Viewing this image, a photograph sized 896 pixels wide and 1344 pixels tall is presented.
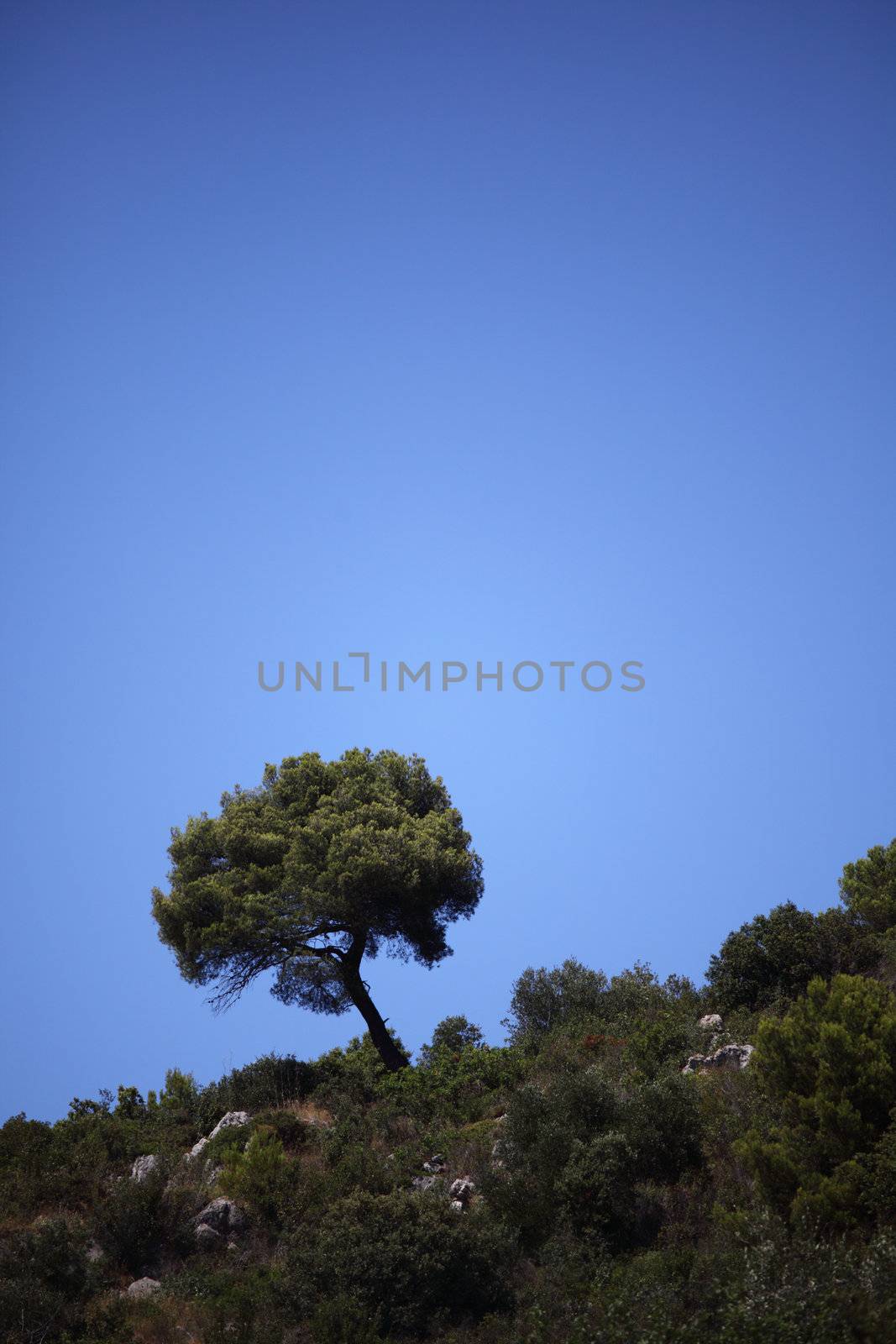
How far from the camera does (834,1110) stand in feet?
55.8

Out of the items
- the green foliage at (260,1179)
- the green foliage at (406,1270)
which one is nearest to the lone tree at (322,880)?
the green foliage at (260,1179)

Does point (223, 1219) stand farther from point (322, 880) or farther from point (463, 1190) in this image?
point (322, 880)

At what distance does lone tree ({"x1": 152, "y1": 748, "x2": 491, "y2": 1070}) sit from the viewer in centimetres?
3173

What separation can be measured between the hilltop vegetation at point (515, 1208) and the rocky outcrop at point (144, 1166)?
→ 9 centimetres

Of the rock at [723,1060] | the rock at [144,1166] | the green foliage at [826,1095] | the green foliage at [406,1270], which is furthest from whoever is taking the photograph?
the rock at [723,1060]

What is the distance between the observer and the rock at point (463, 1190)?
68.2ft

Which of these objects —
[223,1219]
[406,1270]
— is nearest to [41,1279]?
[223,1219]

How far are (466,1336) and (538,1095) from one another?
6146 mm

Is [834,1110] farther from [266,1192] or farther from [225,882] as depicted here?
[225,882]

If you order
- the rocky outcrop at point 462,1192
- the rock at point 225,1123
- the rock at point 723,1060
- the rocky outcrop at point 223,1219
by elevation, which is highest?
the rock at point 225,1123

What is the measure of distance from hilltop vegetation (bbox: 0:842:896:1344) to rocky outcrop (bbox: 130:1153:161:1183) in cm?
9

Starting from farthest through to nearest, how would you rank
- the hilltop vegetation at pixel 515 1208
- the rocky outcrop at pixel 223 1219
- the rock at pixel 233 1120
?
1. the rock at pixel 233 1120
2. the rocky outcrop at pixel 223 1219
3. the hilltop vegetation at pixel 515 1208

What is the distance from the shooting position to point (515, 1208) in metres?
19.4

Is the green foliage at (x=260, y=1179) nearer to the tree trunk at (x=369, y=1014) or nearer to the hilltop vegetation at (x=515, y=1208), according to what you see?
the hilltop vegetation at (x=515, y=1208)
